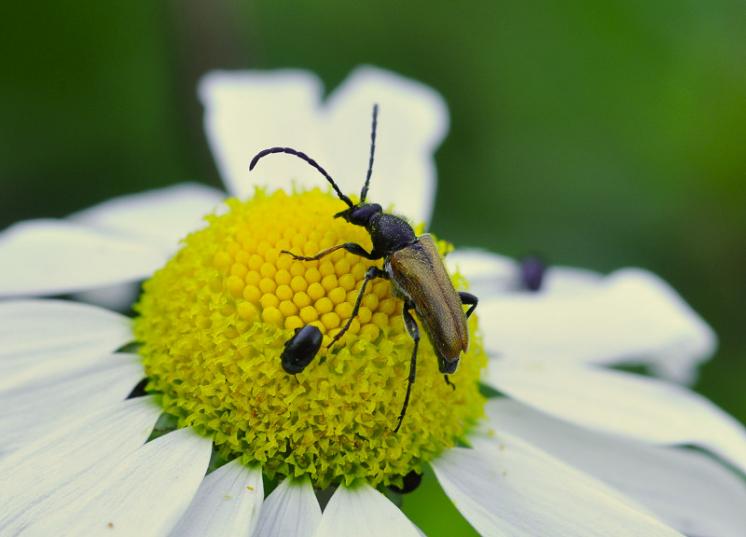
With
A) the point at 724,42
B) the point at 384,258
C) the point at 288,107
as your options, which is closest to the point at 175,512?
the point at 384,258

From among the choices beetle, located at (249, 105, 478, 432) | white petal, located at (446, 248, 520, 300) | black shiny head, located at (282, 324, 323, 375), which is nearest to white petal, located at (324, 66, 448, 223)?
white petal, located at (446, 248, 520, 300)

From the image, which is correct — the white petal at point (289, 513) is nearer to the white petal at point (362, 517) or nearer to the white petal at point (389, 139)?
the white petal at point (362, 517)

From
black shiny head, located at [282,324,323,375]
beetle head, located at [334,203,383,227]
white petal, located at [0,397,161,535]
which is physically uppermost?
beetle head, located at [334,203,383,227]

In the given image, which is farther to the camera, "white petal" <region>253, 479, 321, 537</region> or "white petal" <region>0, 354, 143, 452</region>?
"white petal" <region>0, 354, 143, 452</region>

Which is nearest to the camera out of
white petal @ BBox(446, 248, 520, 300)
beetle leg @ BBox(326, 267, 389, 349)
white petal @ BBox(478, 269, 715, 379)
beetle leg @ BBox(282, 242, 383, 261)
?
beetle leg @ BBox(326, 267, 389, 349)

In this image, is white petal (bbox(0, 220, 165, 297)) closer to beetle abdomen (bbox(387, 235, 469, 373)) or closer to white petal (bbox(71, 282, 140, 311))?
white petal (bbox(71, 282, 140, 311))

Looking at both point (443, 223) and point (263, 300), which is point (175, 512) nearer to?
point (263, 300)

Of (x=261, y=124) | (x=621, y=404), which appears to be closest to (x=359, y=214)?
(x=621, y=404)

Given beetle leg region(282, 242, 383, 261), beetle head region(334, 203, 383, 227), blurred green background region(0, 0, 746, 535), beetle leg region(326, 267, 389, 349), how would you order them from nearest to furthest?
beetle leg region(326, 267, 389, 349) < beetle leg region(282, 242, 383, 261) < beetle head region(334, 203, 383, 227) < blurred green background region(0, 0, 746, 535)
